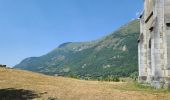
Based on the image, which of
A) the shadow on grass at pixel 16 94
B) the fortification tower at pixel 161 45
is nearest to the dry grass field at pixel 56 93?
the shadow on grass at pixel 16 94

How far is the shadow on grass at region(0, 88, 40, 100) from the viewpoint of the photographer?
24.8 metres

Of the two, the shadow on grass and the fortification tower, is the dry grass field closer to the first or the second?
the shadow on grass

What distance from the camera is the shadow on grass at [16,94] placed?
24.8m

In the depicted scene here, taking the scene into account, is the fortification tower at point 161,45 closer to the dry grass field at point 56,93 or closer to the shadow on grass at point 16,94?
the dry grass field at point 56,93

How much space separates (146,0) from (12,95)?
2360 centimetres

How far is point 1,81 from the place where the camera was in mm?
30641

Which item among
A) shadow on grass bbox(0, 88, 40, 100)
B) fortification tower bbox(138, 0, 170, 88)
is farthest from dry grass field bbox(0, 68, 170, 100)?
fortification tower bbox(138, 0, 170, 88)

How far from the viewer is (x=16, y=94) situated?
25.8 metres

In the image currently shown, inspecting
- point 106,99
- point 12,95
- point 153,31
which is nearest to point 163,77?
point 153,31

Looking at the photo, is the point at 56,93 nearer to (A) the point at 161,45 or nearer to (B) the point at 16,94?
(B) the point at 16,94

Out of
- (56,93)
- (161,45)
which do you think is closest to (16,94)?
(56,93)

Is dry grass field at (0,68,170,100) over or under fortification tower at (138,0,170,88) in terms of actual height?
under

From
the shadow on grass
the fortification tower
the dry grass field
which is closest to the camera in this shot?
the shadow on grass

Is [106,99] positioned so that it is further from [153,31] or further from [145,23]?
[145,23]
